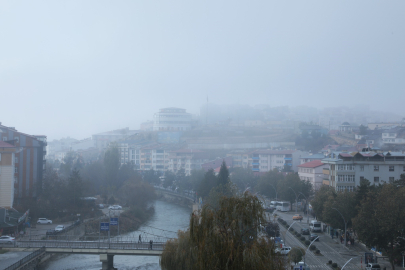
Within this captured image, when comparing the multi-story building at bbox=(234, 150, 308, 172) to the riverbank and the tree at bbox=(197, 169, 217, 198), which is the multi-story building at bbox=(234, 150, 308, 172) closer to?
the tree at bbox=(197, 169, 217, 198)

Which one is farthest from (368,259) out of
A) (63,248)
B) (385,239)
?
(63,248)

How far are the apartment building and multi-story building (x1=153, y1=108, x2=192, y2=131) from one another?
2838cm

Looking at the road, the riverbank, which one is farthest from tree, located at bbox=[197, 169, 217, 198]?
the road

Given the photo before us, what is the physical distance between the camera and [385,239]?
11.0m

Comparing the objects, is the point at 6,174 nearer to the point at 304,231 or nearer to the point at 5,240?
the point at 5,240

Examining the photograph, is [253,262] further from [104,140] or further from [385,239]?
[104,140]

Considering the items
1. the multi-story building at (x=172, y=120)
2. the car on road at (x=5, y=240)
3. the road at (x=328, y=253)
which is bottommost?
the road at (x=328, y=253)

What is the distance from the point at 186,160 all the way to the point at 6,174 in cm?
2831

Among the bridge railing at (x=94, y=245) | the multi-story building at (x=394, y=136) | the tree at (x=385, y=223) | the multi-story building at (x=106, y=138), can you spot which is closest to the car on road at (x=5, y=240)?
the bridge railing at (x=94, y=245)

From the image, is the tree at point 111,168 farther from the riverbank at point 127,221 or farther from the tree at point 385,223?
the tree at point 385,223

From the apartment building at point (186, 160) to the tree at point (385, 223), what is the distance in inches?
1301

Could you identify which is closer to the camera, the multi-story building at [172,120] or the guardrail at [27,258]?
the guardrail at [27,258]

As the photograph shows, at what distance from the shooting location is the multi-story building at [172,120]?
76000 millimetres

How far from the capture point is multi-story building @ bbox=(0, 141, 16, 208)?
17938 millimetres
